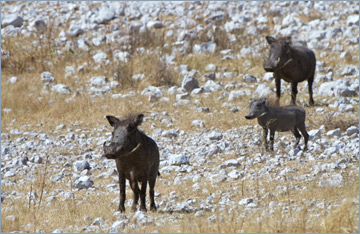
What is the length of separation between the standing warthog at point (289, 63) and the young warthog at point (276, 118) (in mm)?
2407

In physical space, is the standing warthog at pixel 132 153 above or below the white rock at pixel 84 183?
above

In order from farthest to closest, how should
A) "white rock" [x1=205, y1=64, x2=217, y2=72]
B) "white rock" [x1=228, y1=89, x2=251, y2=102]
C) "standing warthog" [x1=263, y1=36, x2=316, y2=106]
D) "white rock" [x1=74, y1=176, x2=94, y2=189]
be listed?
"white rock" [x1=205, y1=64, x2=217, y2=72] → "white rock" [x1=228, y1=89, x2=251, y2=102] → "standing warthog" [x1=263, y1=36, x2=316, y2=106] → "white rock" [x1=74, y1=176, x2=94, y2=189]

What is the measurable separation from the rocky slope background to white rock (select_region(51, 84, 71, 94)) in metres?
0.04

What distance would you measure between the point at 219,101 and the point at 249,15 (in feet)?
24.2

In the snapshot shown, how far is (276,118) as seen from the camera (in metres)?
10.2

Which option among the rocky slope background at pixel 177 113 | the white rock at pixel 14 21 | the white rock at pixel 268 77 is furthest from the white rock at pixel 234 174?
the white rock at pixel 14 21

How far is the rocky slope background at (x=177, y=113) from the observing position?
704cm

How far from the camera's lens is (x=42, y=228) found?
673 centimetres

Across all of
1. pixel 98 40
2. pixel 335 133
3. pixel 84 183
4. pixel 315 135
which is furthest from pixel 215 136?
pixel 98 40

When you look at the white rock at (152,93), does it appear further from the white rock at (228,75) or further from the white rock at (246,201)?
the white rock at (246,201)

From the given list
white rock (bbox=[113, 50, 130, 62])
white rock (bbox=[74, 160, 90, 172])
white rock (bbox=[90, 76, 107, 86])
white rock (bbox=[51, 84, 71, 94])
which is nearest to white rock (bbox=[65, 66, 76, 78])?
white rock (bbox=[90, 76, 107, 86])

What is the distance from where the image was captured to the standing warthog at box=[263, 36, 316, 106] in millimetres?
12766

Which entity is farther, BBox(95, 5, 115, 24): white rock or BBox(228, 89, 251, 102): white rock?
BBox(95, 5, 115, 24): white rock

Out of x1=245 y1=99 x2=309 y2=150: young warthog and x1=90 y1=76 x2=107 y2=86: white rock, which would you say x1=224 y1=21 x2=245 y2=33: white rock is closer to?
x1=90 y1=76 x2=107 y2=86: white rock
